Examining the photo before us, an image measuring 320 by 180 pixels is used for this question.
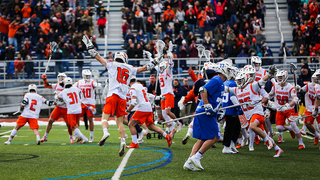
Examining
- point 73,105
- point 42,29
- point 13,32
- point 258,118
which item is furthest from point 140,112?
point 13,32

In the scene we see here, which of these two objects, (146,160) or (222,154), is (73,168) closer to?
(146,160)

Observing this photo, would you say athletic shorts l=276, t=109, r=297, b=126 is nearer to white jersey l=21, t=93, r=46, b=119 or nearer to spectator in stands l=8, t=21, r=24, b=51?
white jersey l=21, t=93, r=46, b=119

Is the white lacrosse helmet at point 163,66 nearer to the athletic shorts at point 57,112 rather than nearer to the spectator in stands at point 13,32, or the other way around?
the athletic shorts at point 57,112

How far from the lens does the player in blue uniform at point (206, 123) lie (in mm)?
6805

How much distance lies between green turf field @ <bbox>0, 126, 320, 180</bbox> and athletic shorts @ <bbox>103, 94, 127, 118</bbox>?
0.97 metres

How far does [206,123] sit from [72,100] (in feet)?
19.7

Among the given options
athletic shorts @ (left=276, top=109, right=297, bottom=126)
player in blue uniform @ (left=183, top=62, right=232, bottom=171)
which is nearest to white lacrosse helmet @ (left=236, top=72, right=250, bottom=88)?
athletic shorts @ (left=276, top=109, right=297, bottom=126)

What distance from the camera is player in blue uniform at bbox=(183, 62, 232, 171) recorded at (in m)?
6.80

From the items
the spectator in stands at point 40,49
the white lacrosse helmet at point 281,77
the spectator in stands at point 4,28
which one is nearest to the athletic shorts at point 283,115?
the white lacrosse helmet at point 281,77

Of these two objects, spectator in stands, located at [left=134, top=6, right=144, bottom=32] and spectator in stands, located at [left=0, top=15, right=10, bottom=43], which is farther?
spectator in stands, located at [left=134, top=6, right=144, bottom=32]

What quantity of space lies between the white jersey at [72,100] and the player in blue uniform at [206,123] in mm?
5705

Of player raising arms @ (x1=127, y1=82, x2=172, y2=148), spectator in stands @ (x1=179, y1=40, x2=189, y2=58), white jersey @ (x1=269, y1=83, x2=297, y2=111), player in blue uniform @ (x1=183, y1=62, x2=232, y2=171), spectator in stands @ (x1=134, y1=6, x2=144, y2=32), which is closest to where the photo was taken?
player in blue uniform @ (x1=183, y1=62, x2=232, y2=171)

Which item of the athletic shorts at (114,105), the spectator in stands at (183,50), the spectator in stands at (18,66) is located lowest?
the athletic shorts at (114,105)

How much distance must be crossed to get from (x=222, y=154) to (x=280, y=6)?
22.6m
